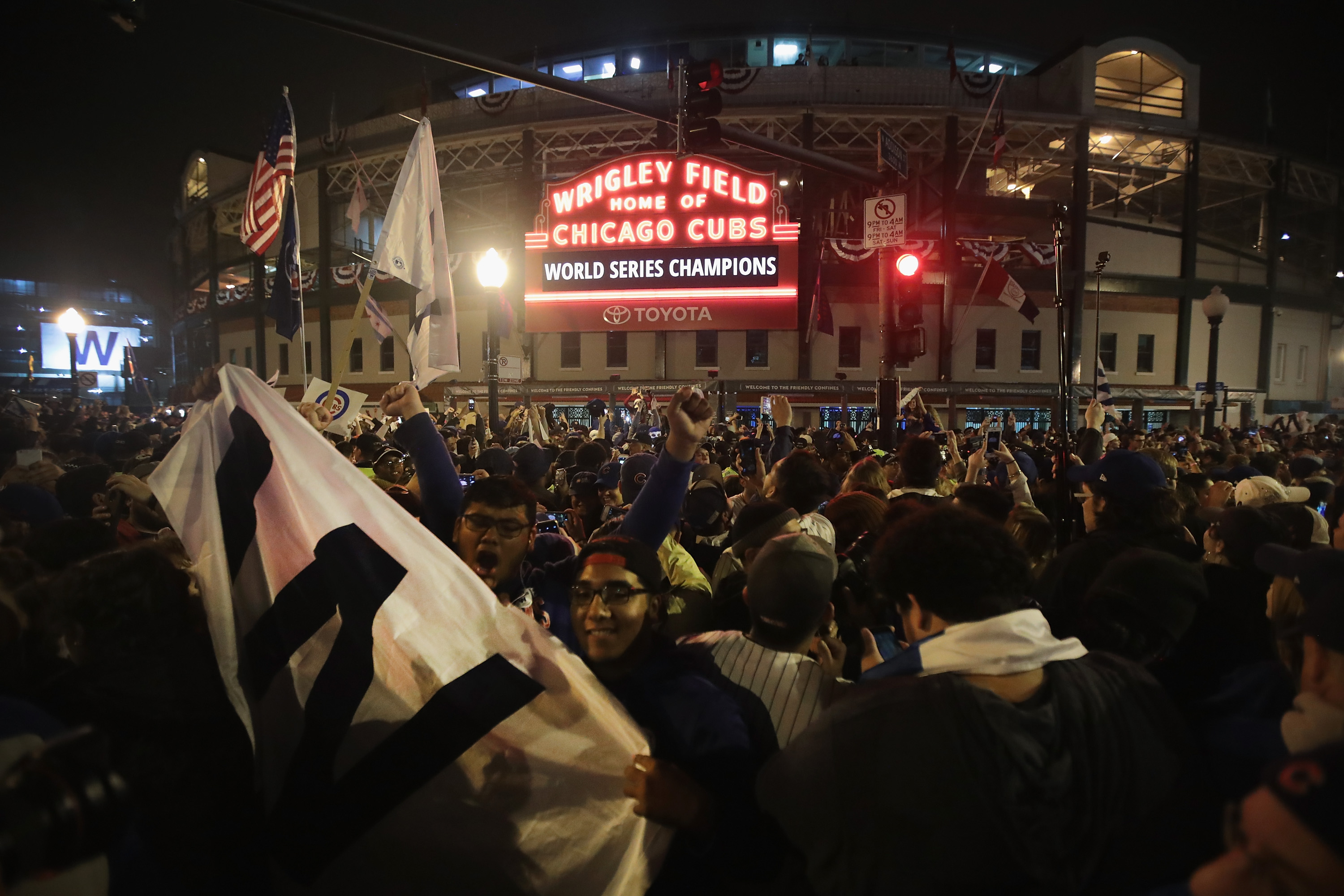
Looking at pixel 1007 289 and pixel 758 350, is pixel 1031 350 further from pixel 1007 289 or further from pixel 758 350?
pixel 1007 289

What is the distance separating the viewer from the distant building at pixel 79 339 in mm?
41500

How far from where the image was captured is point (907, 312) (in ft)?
29.9

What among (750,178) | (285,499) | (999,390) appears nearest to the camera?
(285,499)

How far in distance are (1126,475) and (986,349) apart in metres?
Answer: 25.8

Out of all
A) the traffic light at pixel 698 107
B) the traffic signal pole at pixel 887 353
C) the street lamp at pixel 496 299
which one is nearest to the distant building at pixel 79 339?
the street lamp at pixel 496 299

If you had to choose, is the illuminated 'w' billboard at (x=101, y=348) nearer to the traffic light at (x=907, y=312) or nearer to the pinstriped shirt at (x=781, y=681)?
the traffic light at (x=907, y=312)

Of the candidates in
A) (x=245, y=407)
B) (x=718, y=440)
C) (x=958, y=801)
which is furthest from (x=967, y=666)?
(x=718, y=440)

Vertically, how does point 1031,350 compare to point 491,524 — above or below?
above

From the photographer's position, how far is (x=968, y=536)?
6.14ft

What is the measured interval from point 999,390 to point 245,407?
90.1 feet

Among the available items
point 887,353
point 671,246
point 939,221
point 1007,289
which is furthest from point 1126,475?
point 939,221

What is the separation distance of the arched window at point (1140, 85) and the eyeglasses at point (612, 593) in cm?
3282

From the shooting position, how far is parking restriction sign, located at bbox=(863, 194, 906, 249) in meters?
9.32

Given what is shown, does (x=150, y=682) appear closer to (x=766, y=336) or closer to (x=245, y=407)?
(x=245, y=407)
